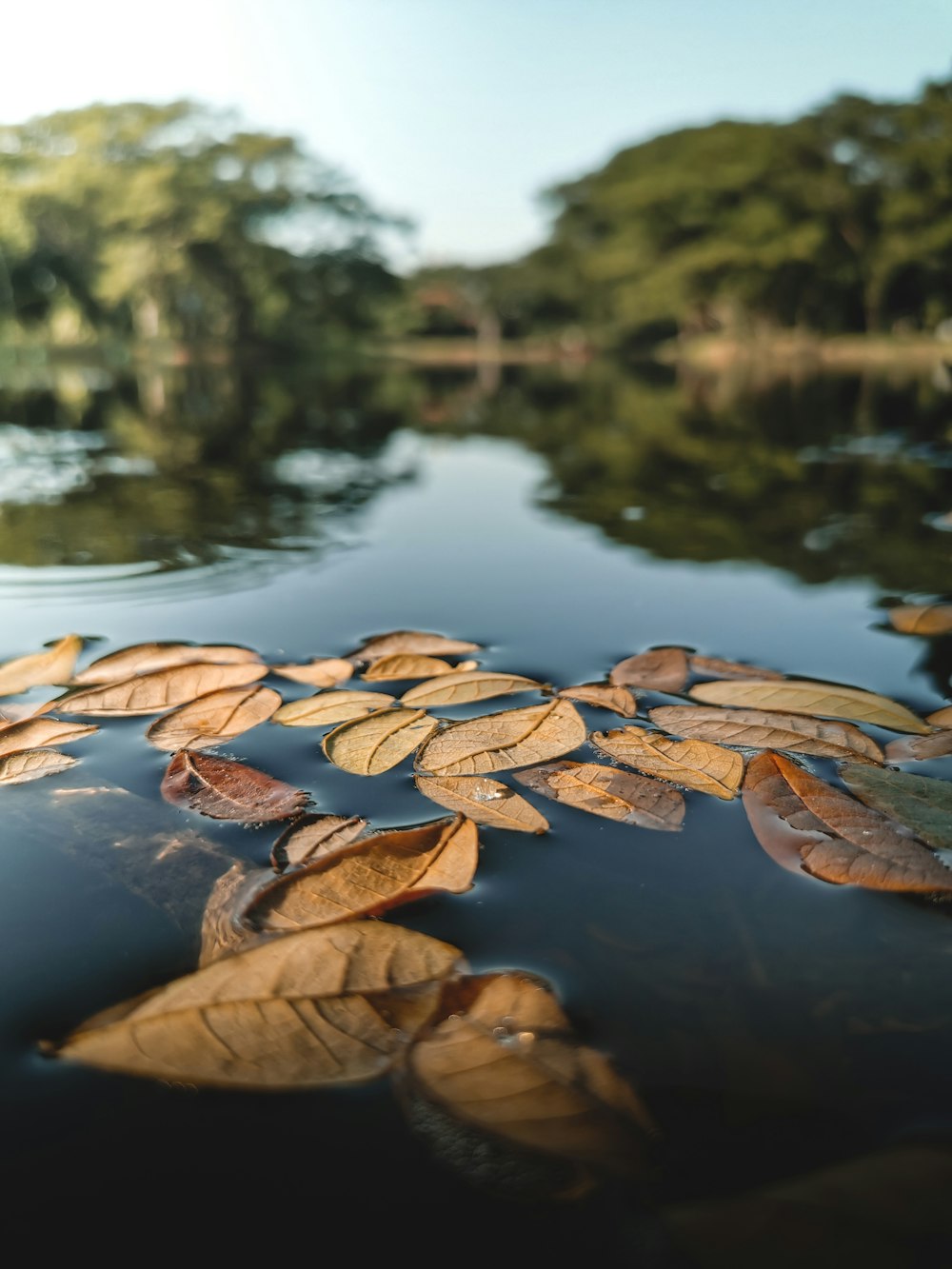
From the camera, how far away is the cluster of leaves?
477 mm

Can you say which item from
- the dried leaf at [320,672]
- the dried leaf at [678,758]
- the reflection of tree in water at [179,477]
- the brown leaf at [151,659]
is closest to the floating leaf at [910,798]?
the dried leaf at [678,758]

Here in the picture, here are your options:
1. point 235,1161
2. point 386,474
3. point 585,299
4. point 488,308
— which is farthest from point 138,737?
point 488,308

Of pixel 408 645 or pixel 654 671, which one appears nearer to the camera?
pixel 654 671

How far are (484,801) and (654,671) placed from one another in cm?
43

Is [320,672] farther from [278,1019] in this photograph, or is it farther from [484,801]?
[278,1019]

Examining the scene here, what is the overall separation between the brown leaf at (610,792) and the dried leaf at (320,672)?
1.20 feet

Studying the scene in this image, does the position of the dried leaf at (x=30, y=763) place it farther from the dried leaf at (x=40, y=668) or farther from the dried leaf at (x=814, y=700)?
the dried leaf at (x=814, y=700)

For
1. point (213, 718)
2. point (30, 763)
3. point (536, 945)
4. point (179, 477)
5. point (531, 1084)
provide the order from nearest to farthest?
point (531, 1084) < point (536, 945) < point (30, 763) < point (213, 718) < point (179, 477)

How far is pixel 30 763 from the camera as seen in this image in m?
0.85

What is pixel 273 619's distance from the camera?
1.45 m

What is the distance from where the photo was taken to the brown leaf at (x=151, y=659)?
1.10 meters

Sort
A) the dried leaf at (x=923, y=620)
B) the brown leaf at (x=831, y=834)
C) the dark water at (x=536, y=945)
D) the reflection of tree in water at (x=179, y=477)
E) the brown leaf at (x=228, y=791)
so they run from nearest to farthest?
1. the dark water at (x=536, y=945)
2. the brown leaf at (x=831, y=834)
3. the brown leaf at (x=228, y=791)
4. the dried leaf at (x=923, y=620)
5. the reflection of tree in water at (x=179, y=477)

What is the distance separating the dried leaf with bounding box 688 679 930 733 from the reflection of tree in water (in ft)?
4.01

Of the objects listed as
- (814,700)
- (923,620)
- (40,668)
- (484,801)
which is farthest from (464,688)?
(923,620)
